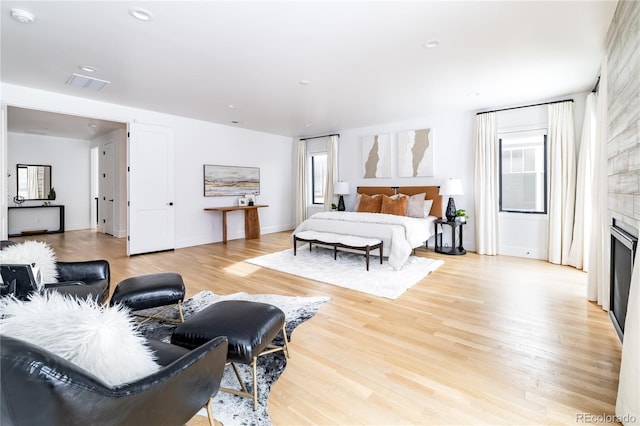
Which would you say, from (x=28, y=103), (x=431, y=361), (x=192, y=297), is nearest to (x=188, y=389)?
(x=431, y=361)

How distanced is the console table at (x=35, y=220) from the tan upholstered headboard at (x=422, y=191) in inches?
327

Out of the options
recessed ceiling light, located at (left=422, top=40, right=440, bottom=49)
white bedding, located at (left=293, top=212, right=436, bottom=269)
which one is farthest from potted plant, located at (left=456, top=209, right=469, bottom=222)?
recessed ceiling light, located at (left=422, top=40, right=440, bottom=49)

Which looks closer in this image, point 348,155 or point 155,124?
point 155,124

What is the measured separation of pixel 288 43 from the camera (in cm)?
A: 305

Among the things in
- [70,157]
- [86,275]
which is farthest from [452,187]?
[70,157]

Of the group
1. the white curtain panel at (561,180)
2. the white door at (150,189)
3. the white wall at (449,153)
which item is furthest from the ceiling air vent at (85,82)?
the white curtain panel at (561,180)

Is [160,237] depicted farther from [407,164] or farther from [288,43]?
[407,164]

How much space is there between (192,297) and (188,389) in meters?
2.44

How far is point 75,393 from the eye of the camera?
808mm

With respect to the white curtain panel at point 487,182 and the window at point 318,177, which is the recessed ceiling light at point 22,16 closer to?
the white curtain panel at point 487,182

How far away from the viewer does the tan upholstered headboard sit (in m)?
5.96

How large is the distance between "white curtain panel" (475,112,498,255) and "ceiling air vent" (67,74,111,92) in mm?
5791

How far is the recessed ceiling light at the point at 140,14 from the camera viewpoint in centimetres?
249

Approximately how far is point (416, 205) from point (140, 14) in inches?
195
